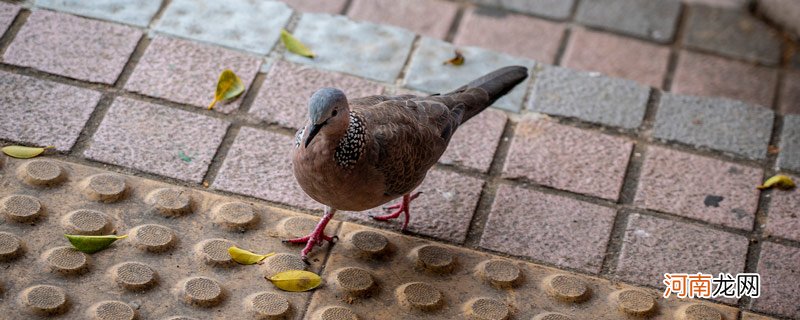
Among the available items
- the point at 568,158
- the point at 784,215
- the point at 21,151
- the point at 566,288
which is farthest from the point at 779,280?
the point at 21,151

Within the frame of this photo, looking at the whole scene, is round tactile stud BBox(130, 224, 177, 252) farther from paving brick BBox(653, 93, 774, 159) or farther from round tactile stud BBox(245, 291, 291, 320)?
paving brick BBox(653, 93, 774, 159)

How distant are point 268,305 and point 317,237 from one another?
36cm

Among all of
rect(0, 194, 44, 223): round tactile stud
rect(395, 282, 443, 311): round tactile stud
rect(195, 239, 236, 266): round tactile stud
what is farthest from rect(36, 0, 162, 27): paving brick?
rect(395, 282, 443, 311): round tactile stud

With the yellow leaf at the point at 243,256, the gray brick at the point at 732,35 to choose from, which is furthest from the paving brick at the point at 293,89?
the gray brick at the point at 732,35

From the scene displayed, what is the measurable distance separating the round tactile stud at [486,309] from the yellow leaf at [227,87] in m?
1.50

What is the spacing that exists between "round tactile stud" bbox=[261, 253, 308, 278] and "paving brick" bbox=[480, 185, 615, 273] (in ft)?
2.45

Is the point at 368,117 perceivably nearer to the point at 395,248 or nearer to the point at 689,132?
the point at 395,248

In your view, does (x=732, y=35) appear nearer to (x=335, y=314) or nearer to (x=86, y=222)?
A: (x=335, y=314)

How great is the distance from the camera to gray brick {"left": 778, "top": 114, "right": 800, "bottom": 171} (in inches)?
160

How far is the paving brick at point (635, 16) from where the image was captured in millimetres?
4730

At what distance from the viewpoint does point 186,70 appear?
4.16m

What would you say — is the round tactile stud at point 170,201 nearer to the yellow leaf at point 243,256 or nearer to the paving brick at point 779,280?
the yellow leaf at point 243,256

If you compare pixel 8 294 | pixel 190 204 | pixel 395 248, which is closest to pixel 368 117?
pixel 395 248

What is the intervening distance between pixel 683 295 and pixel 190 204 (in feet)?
6.44
